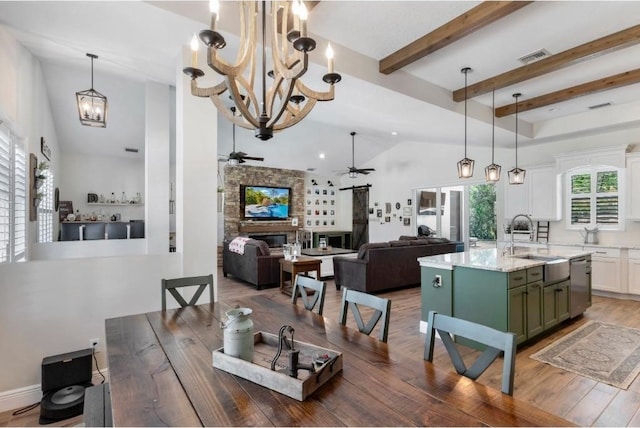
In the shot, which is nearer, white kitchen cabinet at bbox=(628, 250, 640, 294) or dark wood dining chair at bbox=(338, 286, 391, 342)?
dark wood dining chair at bbox=(338, 286, 391, 342)

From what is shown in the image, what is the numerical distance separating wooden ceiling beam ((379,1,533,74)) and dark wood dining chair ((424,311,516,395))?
8.23 ft

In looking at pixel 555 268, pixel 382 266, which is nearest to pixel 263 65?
pixel 555 268

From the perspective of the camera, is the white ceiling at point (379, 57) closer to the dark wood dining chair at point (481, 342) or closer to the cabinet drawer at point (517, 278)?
the cabinet drawer at point (517, 278)

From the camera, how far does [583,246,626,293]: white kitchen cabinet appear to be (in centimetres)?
525

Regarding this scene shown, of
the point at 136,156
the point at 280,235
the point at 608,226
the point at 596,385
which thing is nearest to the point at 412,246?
the point at 608,226

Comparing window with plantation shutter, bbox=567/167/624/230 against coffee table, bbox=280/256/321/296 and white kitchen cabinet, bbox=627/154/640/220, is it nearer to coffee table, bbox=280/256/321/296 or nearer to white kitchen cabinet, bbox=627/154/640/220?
white kitchen cabinet, bbox=627/154/640/220

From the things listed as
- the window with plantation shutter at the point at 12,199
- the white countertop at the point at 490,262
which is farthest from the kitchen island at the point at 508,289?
the window with plantation shutter at the point at 12,199

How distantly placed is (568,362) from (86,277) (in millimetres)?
4424

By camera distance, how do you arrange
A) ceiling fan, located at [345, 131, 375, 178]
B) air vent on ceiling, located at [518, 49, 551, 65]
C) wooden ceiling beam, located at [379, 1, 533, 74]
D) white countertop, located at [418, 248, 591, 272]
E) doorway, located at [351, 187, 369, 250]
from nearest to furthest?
wooden ceiling beam, located at [379, 1, 533, 74] → white countertop, located at [418, 248, 591, 272] → air vent on ceiling, located at [518, 49, 551, 65] → ceiling fan, located at [345, 131, 375, 178] → doorway, located at [351, 187, 369, 250]

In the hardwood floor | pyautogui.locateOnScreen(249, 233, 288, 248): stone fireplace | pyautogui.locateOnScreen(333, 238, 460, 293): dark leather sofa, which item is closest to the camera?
the hardwood floor

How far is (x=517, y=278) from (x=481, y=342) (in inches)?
84.4

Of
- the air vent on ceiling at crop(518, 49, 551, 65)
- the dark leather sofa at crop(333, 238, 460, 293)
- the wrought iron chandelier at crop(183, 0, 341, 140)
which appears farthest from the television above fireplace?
the wrought iron chandelier at crop(183, 0, 341, 140)

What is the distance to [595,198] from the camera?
5.75 metres

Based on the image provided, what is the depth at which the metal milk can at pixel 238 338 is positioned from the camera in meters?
1.36
